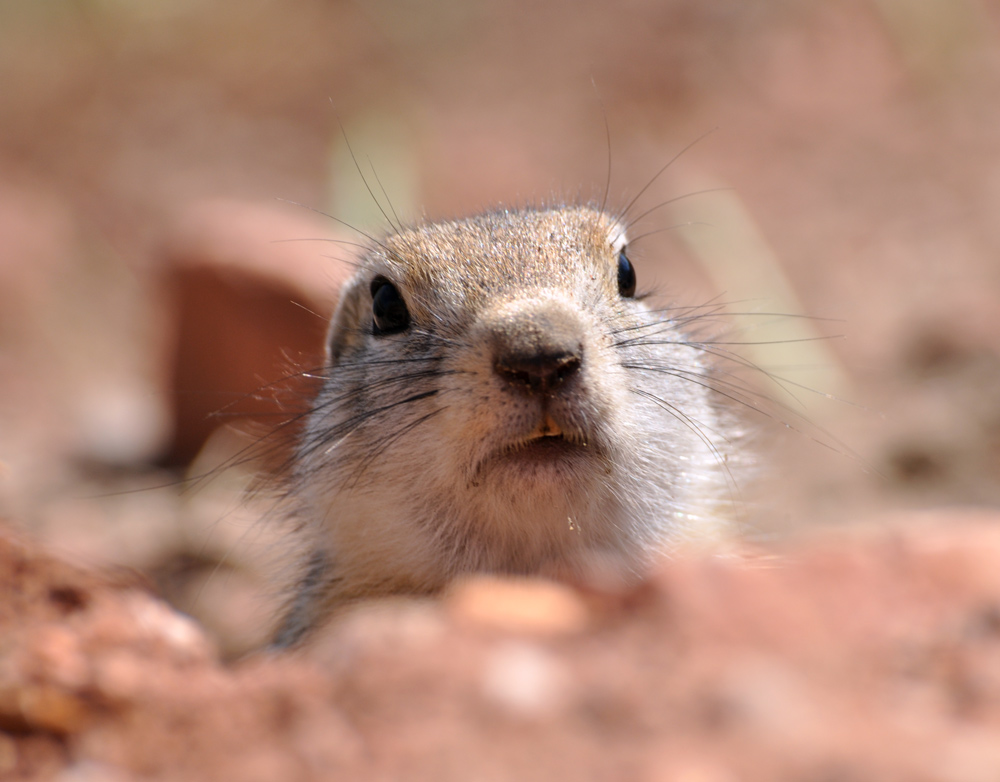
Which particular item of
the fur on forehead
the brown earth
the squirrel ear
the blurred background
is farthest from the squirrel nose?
the blurred background

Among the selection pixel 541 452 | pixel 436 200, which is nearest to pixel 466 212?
pixel 436 200

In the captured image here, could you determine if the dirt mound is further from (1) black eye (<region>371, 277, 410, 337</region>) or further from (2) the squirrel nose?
(1) black eye (<region>371, 277, 410, 337</region>)

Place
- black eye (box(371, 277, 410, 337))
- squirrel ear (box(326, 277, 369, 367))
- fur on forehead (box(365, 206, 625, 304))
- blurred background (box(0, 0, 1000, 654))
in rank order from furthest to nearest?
blurred background (box(0, 0, 1000, 654))
squirrel ear (box(326, 277, 369, 367))
black eye (box(371, 277, 410, 337))
fur on forehead (box(365, 206, 625, 304))

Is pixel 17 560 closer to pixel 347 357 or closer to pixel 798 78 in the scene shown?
pixel 347 357

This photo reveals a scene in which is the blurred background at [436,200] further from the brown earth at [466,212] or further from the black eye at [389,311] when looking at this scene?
the black eye at [389,311]

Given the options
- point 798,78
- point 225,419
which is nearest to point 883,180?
point 798,78

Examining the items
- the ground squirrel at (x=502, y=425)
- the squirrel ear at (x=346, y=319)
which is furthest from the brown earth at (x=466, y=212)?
the ground squirrel at (x=502, y=425)
